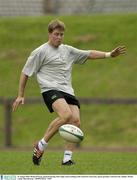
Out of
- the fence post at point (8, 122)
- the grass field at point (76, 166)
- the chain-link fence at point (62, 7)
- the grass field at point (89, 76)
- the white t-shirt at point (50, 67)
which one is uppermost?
the white t-shirt at point (50, 67)

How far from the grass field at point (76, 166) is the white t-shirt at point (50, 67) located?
1.14m

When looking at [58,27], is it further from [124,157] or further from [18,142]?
[18,142]

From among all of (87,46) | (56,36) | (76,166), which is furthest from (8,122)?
(56,36)

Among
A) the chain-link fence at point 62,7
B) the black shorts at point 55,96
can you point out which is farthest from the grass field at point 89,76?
the black shorts at point 55,96

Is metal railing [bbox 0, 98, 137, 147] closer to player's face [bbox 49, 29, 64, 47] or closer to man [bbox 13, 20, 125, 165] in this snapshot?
man [bbox 13, 20, 125, 165]

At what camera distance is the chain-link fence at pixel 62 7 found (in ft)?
100

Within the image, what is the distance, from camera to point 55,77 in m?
12.5

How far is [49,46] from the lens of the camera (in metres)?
12.5

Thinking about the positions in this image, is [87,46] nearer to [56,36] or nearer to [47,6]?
[47,6]

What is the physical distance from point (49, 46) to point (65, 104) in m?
0.88

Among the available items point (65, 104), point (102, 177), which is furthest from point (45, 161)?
point (102, 177)

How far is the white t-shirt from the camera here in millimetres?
12492

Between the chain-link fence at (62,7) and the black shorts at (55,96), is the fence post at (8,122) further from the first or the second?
the chain-link fence at (62,7)

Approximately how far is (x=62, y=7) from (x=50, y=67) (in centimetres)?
1862
